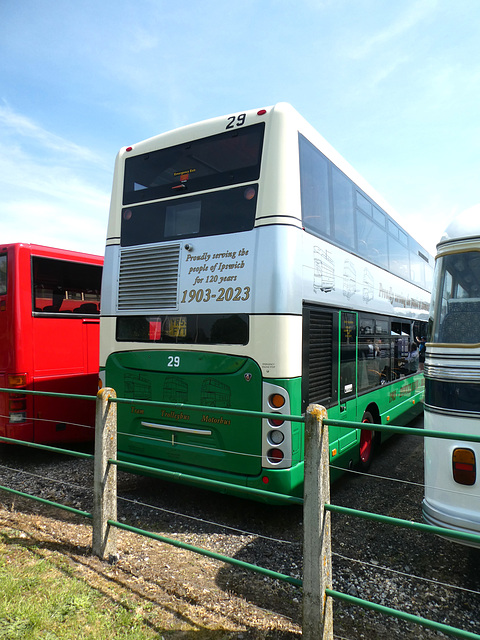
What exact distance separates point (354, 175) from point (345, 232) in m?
1.13

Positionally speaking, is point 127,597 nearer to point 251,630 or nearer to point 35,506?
point 251,630

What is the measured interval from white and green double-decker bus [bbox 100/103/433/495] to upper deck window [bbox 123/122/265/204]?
0.02 meters

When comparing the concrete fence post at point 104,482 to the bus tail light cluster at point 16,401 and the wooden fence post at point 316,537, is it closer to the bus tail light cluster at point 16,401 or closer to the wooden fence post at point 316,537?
the wooden fence post at point 316,537

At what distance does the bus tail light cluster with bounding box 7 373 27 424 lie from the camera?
6.69m

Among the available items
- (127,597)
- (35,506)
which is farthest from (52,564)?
(35,506)

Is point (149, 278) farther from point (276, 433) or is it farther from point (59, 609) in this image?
point (59, 609)

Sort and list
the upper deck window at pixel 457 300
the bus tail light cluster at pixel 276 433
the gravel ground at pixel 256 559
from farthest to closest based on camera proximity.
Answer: the bus tail light cluster at pixel 276 433 → the upper deck window at pixel 457 300 → the gravel ground at pixel 256 559

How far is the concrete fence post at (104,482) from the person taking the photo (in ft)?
12.2

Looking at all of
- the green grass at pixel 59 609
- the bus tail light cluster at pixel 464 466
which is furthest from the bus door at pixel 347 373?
the green grass at pixel 59 609

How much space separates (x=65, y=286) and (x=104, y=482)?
4.54 meters

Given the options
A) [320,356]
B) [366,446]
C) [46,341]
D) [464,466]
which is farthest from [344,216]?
[46,341]

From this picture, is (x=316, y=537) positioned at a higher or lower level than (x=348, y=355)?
lower

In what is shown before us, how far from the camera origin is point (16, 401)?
6.70m

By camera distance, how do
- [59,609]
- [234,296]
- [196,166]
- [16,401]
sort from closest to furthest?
[59,609], [234,296], [196,166], [16,401]
